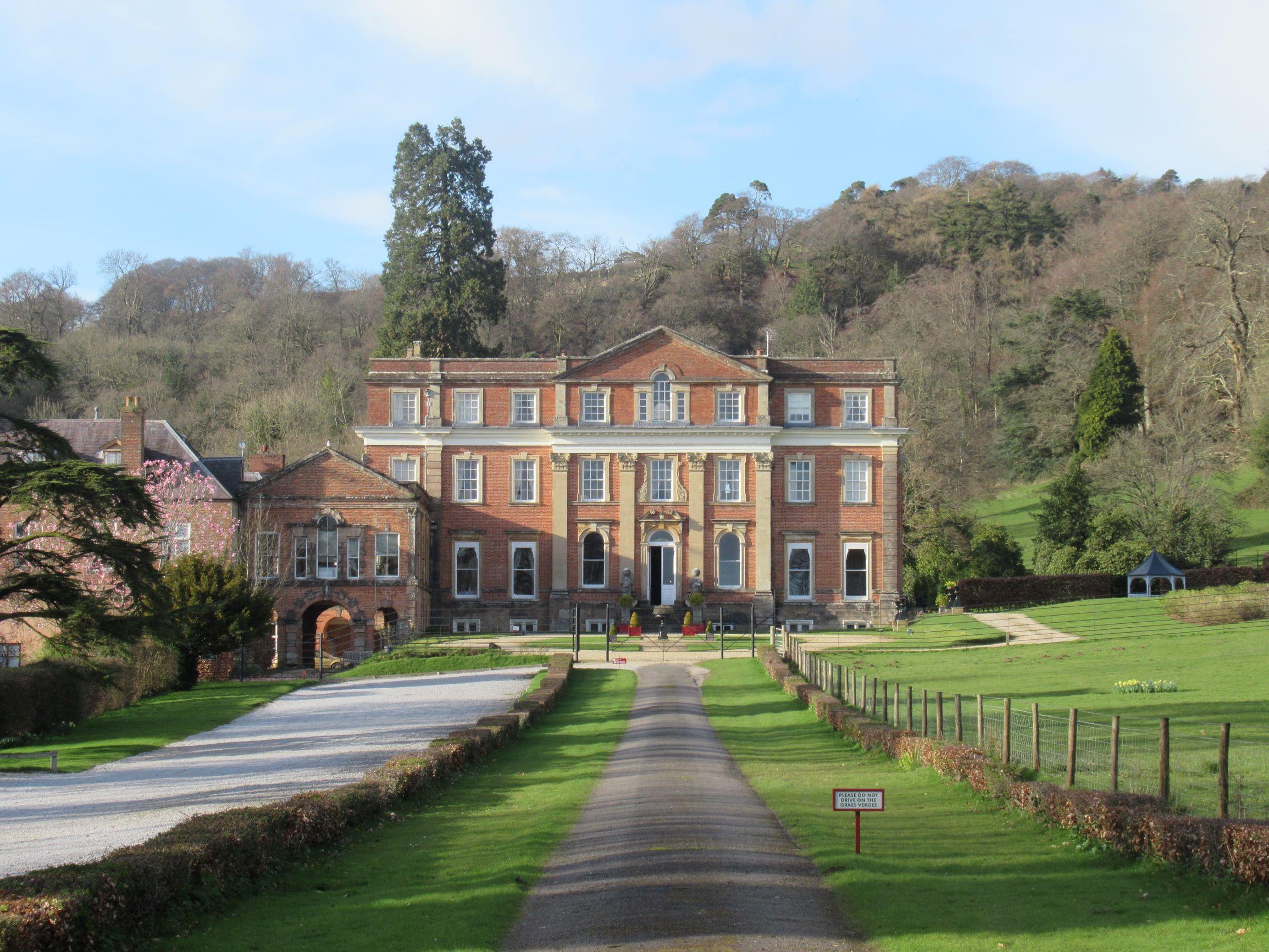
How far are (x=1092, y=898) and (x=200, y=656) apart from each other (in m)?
32.5

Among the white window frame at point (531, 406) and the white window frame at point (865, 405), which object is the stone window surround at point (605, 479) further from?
the white window frame at point (865, 405)

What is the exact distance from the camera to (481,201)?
67.4 metres

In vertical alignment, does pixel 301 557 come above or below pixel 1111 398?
below

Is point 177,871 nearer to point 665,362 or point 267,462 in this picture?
point 665,362

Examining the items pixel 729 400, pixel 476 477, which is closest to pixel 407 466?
pixel 476 477

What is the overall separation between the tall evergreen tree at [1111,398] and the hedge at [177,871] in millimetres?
56867

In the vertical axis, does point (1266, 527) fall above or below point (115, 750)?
above

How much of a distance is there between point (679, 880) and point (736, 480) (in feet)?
131

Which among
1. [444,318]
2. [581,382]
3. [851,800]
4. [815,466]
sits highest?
[444,318]

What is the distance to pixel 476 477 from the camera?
167ft

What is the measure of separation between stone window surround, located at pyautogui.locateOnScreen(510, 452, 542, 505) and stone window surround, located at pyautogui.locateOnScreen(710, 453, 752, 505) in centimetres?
719

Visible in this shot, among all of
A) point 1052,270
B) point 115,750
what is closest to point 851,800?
point 115,750

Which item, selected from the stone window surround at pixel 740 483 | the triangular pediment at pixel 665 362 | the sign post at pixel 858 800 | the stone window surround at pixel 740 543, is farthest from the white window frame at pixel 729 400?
the sign post at pixel 858 800

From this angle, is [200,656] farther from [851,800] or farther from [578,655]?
[851,800]
